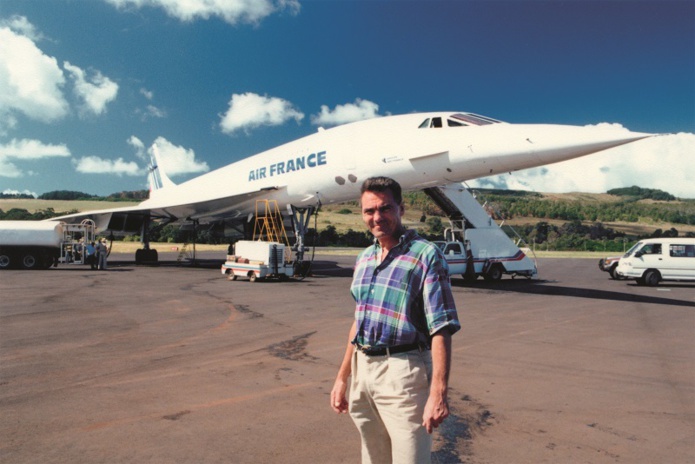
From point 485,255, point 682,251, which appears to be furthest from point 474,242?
point 682,251

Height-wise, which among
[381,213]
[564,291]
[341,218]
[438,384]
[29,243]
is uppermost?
[341,218]

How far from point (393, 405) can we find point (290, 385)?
9.91ft

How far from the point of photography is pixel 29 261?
22.6 metres

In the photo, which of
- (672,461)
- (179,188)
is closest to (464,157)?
(672,461)

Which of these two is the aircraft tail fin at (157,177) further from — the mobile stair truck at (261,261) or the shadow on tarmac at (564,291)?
the shadow on tarmac at (564,291)

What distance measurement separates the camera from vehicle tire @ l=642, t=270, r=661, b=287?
58.5ft

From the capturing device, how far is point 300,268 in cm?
1872

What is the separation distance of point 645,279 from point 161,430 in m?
18.4

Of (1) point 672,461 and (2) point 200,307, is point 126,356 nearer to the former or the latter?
(2) point 200,307

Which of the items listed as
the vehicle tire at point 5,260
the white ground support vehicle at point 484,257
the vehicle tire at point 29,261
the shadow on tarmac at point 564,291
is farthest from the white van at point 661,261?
the vehicle tire at point 5,260

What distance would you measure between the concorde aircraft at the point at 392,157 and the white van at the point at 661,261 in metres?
9.13

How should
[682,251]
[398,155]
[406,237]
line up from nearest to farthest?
[406,237], [398,155], [682,251]

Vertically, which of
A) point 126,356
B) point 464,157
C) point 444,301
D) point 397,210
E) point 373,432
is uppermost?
point 464,157

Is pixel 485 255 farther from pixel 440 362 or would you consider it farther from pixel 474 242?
pixel 440 362
